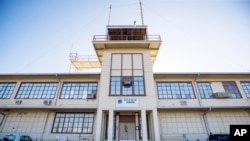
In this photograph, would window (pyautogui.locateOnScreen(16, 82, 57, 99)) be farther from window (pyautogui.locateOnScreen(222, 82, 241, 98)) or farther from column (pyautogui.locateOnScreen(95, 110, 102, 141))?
window (pyautogui.locateOnScreen(222, 82, 241, 98))

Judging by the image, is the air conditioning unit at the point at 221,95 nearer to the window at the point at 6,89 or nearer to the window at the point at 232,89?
the window at the point at 232,89

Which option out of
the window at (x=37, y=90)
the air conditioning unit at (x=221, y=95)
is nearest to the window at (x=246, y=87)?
the air conditioning unit at (x=221, y=95)

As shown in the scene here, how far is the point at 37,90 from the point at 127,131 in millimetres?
9312

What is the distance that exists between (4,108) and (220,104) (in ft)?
61.7

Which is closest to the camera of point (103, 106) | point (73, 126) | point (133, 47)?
point (103, 106)

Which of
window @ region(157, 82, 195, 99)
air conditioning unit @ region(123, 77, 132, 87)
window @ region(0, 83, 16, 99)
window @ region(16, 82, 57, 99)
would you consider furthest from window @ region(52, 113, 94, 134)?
window @ region(157, 82, 195, 99)

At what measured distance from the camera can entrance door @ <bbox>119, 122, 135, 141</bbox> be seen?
1178 centimetres

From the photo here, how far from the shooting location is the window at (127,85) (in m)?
12.5

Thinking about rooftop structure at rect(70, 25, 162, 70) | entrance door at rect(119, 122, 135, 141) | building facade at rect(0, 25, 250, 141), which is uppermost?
rooftop structure at rect(70, 25, 162, 70)

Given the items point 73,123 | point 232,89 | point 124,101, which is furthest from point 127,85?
point 232,89

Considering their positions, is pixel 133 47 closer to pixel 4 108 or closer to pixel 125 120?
pixel 125 120

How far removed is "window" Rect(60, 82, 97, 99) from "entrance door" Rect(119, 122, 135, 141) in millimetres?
3848

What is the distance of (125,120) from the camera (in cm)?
1256

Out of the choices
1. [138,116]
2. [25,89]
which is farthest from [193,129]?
[25,89]
